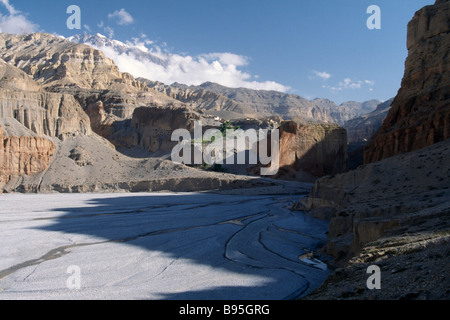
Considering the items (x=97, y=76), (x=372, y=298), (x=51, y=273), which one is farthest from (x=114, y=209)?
(x=97, y=76)

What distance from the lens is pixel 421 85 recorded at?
103ft

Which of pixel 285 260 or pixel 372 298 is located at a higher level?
pixel 372 298

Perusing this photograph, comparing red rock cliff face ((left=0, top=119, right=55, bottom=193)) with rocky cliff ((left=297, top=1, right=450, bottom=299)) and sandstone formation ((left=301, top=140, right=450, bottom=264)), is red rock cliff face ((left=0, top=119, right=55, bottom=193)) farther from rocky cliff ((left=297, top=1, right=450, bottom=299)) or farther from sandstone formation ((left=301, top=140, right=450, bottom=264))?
sandstone formation ((left=301, top=140, right=450, bottom=264))

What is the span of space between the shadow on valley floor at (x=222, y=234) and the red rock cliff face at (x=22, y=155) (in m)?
11.5

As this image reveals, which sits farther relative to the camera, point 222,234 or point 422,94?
point 422,94

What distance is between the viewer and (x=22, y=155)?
4206cm

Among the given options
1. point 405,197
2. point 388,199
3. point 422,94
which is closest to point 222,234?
point 388,199

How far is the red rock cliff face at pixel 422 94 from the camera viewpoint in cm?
2611

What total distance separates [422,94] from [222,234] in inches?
833

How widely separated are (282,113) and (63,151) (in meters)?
162

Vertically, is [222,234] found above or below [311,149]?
below

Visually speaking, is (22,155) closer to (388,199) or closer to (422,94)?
(388,199)

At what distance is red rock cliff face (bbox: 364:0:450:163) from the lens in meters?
26.1
